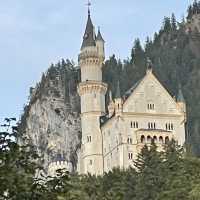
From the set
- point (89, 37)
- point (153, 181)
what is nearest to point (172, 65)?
point (89, 37)

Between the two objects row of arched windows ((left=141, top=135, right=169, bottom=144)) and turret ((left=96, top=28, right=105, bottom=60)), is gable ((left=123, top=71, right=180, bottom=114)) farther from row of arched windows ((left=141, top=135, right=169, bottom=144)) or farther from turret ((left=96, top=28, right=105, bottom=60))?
turret ((left=96, top=28, right=105, bottom=60))

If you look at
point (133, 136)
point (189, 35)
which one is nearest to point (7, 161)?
point (133, 136)

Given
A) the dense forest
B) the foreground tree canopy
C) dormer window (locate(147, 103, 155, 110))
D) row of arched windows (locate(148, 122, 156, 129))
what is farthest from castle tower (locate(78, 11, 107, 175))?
the foreground tree canopy

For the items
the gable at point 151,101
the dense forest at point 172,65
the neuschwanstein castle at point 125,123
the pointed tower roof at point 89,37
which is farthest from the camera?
the dense forest at point 172,65

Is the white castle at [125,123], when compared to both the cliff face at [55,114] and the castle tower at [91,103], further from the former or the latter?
the cliff face at [55,114]

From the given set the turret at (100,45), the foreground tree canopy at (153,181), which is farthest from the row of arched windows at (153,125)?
the foreground tree canopy at (153,181)

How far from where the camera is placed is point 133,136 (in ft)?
306

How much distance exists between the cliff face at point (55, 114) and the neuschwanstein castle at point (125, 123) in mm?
16306

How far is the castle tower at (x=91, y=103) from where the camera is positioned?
313 feet

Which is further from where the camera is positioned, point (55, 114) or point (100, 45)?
point (55, 114)

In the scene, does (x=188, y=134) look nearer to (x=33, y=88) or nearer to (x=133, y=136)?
(x=133, y=136)

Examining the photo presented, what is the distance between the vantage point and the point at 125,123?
9356 cm

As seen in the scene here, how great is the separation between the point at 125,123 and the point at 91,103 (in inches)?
257

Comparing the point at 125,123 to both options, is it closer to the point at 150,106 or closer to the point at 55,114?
the point at 150,106
